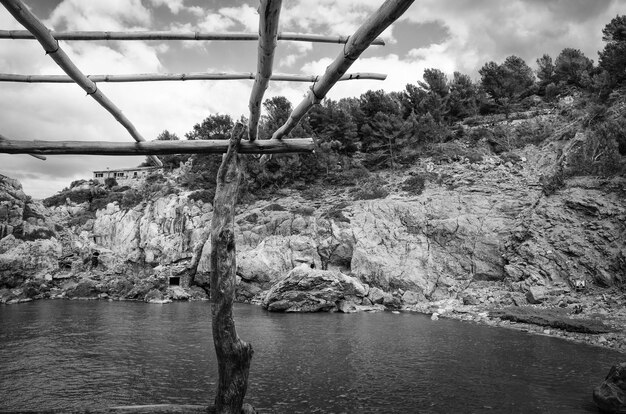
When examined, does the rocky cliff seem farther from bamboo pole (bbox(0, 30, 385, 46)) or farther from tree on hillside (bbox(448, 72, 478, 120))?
bamboo pole (bbox(0, 30, 385, 46))

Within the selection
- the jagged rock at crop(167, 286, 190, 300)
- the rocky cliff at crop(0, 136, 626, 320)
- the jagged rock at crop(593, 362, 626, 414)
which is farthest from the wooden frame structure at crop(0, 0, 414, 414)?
the jagged rock at crop(167, 286, 190, 300)

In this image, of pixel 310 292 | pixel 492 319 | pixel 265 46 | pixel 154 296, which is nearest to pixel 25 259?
pixel 154 296

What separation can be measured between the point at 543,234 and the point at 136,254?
49388 millimetres

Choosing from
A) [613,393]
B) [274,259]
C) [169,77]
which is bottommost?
[613,393]

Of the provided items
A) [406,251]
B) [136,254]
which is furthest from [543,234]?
[136,254]

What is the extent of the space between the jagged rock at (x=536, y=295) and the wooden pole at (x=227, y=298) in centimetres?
2856

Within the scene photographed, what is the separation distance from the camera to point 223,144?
310 inches

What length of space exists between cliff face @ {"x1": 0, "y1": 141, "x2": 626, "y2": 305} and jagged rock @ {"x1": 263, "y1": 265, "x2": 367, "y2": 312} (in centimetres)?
216

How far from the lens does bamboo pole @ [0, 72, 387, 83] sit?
21.9ft

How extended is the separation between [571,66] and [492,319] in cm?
5257

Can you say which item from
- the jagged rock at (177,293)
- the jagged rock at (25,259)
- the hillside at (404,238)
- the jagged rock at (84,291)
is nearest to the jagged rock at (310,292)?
the hillside at (404,238)

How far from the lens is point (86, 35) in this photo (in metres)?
5.65

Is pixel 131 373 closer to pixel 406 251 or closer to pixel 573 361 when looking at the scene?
pixel 573 361

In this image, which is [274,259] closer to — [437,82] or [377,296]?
[377,296]
